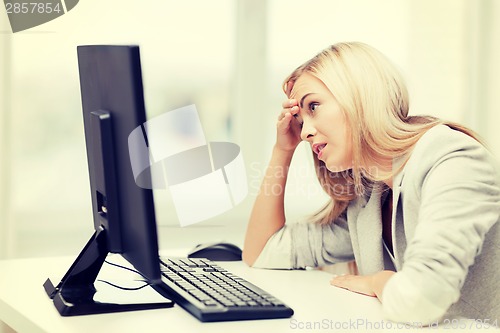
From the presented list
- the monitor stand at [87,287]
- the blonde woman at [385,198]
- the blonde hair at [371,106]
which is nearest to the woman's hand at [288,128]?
the blonde woman at [385,198]

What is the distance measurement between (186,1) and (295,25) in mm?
377

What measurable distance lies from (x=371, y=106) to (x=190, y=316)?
517 millimetres

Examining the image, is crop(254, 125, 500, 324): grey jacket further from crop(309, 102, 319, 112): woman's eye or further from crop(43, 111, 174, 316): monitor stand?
crop(43, 111, 174, 316): monitor stand

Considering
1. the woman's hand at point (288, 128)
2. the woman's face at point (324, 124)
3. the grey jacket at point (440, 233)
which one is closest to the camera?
the grey jacket at point (440, 233)

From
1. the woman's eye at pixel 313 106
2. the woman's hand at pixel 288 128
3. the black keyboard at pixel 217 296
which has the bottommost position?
the black keyboard at pixel 217 296

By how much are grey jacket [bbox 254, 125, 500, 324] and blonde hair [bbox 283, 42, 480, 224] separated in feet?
0.21

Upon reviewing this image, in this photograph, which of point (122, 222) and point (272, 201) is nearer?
point (122, 222)

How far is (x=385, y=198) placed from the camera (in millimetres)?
1465

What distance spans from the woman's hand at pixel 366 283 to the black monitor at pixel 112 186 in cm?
36

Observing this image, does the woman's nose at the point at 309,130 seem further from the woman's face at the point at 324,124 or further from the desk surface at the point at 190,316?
the desk surface at the point at 190,316

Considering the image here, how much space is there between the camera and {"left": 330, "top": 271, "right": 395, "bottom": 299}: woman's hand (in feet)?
4.01

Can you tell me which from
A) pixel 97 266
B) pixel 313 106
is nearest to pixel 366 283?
pixel 313 106

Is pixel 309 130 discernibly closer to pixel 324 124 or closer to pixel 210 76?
pixel 324 124

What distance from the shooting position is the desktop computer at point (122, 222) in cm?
102
